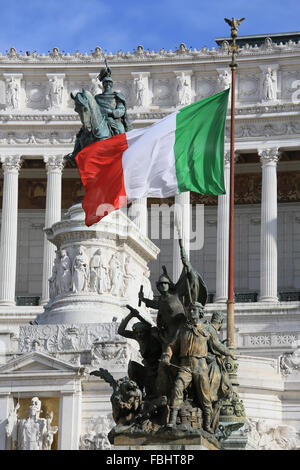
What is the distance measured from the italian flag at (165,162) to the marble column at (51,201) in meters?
35.8

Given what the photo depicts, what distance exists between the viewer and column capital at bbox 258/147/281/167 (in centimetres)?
7106

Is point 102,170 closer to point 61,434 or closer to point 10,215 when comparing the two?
point 61,434

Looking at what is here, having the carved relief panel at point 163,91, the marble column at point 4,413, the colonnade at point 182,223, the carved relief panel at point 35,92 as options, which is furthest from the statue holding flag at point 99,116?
the carved relief panel at point 35,92

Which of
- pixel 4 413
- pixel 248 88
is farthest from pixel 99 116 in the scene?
pixel 248 88

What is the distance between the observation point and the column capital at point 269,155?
7106 centimetres

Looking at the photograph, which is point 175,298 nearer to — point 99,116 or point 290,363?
point 290,363

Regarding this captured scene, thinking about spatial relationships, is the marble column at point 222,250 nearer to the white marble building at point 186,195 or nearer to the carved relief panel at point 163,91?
the white marble building at point 186,195

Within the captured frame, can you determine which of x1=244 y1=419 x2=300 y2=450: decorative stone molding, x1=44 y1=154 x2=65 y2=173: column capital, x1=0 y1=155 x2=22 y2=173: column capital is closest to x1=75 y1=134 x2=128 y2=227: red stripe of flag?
x1=244 y1=419 x2=300 y2=450: decorative stone molding

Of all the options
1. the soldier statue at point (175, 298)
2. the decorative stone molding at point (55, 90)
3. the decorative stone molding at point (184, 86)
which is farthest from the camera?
the decorative stone molding at point (55, 90)

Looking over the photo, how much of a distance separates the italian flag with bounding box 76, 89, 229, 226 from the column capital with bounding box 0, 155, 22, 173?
39015 millimetres

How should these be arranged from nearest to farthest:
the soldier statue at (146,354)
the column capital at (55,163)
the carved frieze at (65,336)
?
the soldier statue at (146,354), the carved frieze at (65,336), the column capital at (55,163)

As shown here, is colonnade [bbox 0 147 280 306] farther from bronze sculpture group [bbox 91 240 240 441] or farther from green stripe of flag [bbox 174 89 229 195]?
bronze sculpture group [bbox 91 240 240 441]

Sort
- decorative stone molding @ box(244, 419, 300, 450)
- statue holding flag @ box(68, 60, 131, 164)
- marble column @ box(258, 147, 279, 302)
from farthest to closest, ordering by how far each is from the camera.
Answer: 1. marble column @ box(258, 147, 279, 302)
2. statue holding flag @ box(68, 60, 131, 164)
3. decorative stone molding @ box(244, 419, 300, 450)
